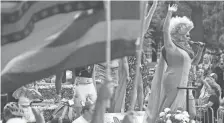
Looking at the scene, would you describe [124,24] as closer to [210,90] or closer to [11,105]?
[11,105]

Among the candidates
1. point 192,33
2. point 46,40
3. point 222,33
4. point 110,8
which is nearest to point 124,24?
point 110,8

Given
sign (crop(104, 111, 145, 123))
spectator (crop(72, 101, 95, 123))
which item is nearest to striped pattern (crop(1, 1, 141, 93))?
spectator (crop(72, 101, 95, 123))

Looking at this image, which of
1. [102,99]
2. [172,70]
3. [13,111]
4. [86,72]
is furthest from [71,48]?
[86,72]

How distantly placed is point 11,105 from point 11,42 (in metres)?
1.14

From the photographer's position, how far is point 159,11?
37.4 metres

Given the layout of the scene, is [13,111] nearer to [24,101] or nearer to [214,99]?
[24,101]

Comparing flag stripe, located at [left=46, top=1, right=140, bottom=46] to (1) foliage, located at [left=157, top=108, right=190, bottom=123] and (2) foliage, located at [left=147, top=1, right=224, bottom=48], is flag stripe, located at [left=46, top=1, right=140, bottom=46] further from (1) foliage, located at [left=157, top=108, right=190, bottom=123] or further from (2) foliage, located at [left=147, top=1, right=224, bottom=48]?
(2) foliage, located at [left=147, top=1, right=224, bottom=48]

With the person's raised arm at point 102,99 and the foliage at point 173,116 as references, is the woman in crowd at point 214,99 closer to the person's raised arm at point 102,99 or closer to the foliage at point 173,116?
the foliage at point 173,116

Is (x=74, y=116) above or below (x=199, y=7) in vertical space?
below

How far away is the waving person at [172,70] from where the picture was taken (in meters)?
12.4

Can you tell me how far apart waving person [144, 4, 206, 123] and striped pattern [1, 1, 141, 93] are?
462 centimetres

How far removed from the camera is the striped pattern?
7.45 meters

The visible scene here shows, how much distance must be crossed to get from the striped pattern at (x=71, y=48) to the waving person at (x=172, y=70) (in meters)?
4.62

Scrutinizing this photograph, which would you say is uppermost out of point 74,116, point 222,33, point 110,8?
point 222,33
